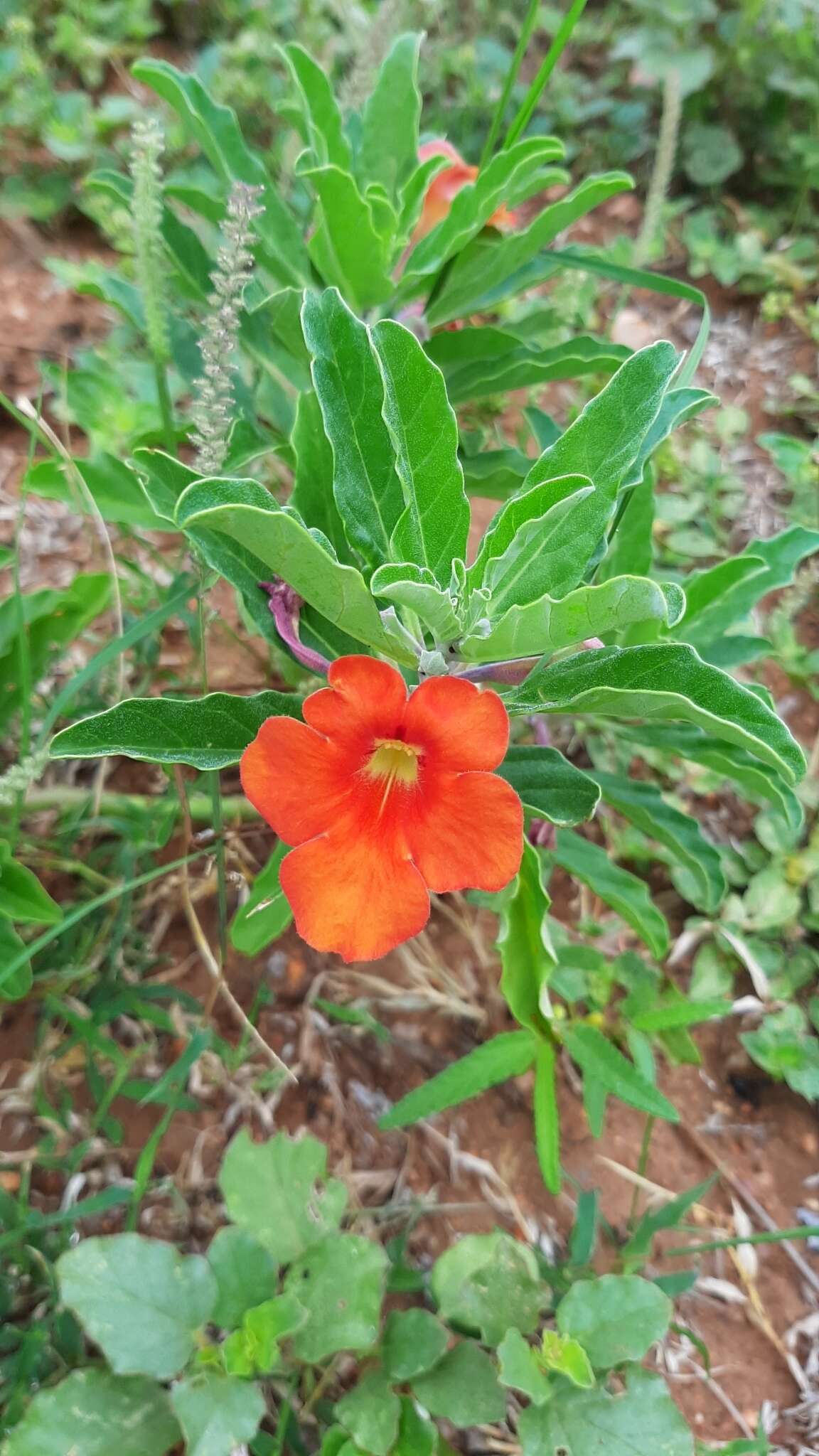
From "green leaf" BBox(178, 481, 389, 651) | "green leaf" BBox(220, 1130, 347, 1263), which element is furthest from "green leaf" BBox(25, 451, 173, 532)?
"green leaf" BBox(220, 1130, 347, 1263)

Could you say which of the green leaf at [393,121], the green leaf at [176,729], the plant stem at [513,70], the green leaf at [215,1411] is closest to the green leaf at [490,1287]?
the green leaf at [215,1411]

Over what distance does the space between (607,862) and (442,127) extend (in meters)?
2.33

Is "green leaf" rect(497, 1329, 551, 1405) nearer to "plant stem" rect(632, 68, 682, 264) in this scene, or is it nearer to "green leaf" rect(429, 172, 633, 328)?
"green leaf" rect(429, 172, 633, 328)

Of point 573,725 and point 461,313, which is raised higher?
point 461,313

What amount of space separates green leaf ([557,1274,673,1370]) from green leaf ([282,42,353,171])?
1.54 m

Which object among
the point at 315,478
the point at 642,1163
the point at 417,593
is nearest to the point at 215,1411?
the point at 642,1163

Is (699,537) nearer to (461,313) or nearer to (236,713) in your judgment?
(461,313)

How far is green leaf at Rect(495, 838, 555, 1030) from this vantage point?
3.65ft

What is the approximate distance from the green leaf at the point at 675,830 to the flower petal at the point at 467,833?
1.39 feet

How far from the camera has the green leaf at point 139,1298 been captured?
1.10m

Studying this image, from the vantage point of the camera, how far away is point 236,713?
3.34 feet

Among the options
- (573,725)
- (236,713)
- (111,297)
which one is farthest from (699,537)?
(236,713)

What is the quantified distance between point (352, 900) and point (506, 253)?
0.95m

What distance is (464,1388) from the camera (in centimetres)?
119
